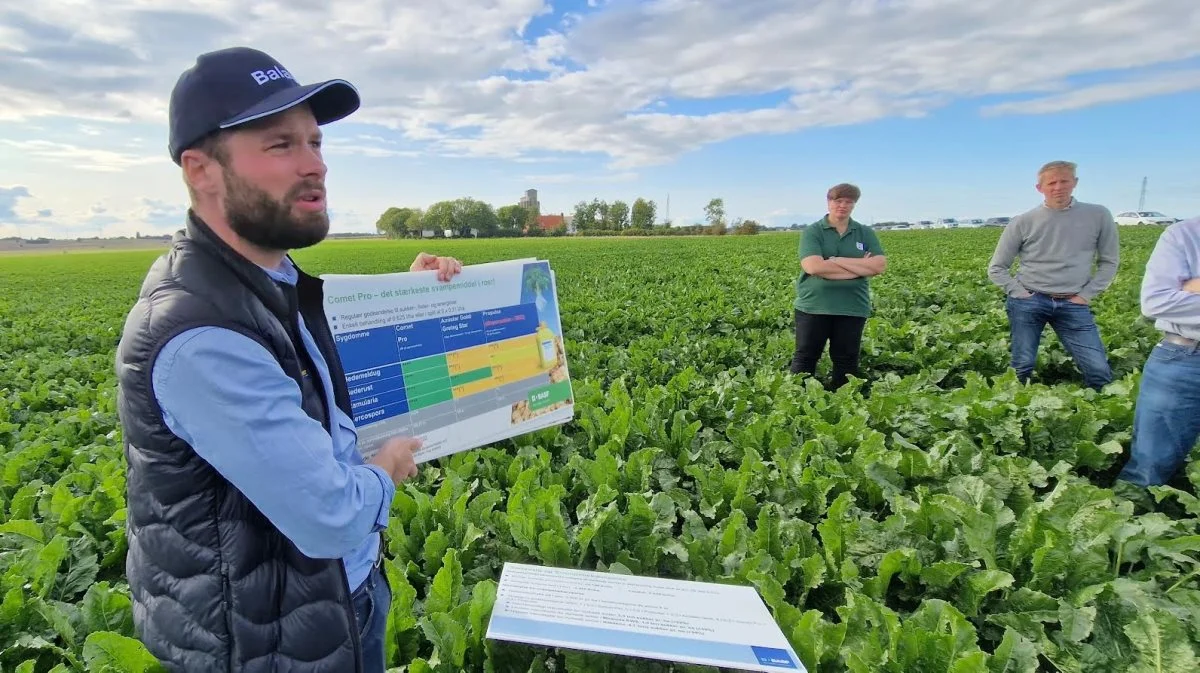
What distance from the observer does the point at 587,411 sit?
13.5 ft

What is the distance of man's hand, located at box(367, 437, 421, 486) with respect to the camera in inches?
71.1

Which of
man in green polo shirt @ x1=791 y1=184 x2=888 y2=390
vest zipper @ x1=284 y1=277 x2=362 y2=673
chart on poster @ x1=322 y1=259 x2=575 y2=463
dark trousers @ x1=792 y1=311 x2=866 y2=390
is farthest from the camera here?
dark trousers @ x1=792 y1=311 x2=866 y2=390

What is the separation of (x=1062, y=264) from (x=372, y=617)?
6.14 m

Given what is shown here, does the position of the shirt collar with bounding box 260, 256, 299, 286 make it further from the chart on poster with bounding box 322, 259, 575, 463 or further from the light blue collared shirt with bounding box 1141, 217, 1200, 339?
the light blue collared shirt with bounding box 1141, 217, 1200, 339

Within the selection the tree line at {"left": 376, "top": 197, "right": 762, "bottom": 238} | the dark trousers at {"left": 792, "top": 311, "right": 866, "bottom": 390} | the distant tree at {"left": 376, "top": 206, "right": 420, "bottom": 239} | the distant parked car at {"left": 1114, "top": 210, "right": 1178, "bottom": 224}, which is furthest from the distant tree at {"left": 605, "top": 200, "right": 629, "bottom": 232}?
the dark trousers at {"left": 792, "top": 311, "right": 866, "bottom": 390}

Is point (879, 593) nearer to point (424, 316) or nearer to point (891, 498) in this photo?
point (891, 498)

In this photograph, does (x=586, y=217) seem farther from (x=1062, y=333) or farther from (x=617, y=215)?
(x=1062, y=333)

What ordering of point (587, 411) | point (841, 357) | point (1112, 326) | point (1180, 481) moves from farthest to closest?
point (1112, 326), point (841, 357), point (587, 411), point (1180, 481)

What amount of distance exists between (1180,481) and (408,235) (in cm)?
9665

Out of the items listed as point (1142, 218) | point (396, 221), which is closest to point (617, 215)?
point (396, 221)

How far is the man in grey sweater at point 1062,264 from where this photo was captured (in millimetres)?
5340

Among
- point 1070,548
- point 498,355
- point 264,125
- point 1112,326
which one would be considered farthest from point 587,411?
point 1112,326

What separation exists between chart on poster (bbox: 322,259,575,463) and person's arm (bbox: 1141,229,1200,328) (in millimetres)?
3324

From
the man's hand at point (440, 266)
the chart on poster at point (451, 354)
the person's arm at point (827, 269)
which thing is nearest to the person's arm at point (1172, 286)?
the person's arm at point (827, 269)
